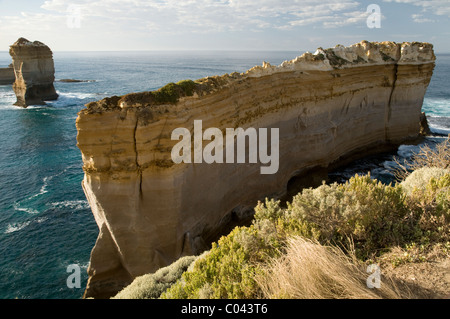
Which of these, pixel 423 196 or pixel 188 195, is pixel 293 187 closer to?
pixel 188 195

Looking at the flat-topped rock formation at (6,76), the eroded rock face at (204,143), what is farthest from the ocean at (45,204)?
the flat-topped rock formation at (6,76)

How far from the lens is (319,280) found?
613 centimetres

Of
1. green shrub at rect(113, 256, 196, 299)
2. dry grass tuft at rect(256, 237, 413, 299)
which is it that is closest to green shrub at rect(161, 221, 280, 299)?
dry grass tuft at rect(256, 237, 413, 299)

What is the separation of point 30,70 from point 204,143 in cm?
5374

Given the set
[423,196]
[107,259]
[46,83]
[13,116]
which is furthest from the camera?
[46,83]

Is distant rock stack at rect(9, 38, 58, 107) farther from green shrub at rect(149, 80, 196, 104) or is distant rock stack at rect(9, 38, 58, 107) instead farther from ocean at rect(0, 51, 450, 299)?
green shrub at rect(149, 80, 196, 104)

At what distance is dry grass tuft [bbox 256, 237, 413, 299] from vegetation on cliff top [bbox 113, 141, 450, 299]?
0.06 ft

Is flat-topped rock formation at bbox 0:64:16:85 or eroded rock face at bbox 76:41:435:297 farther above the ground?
flat-topped rock formation at bbox 0:64:16:85

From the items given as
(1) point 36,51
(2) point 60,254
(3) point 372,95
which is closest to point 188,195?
(2) point 60,254

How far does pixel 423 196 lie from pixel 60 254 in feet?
58.4

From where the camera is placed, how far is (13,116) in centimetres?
4972

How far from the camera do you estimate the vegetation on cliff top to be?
20.2 feet

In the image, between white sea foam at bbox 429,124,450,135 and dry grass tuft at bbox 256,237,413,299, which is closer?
dry grass tuft at bbox 256,237,413,299

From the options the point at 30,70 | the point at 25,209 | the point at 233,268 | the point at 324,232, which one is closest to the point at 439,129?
the point at 324,232
